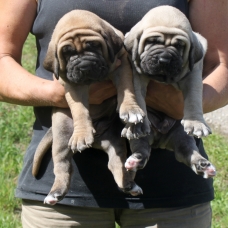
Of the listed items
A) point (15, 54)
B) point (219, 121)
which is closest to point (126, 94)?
point (15, 54)

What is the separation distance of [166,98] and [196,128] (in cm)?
23

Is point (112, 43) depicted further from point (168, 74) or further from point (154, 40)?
point (168, 74)

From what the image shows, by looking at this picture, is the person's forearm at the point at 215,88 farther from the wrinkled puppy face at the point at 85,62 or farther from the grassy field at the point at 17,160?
the grassy field at the point at 17,160

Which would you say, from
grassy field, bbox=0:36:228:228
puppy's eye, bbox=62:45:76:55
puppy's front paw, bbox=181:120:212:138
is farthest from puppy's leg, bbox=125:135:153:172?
grassy field, bbox=0:36:228:228

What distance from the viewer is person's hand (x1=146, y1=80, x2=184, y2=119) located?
305 cm

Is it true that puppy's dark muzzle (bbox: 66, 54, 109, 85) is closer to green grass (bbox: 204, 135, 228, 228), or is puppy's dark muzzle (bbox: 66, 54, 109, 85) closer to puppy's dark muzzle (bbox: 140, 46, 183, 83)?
puppy's dark muzzle (bbox: 140, 46, 183, 83)

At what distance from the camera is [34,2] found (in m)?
3.26

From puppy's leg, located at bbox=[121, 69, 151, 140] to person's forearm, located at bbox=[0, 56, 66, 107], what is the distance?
1.29ft

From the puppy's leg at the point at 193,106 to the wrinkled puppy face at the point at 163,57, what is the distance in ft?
0.28

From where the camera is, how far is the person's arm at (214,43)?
321cm

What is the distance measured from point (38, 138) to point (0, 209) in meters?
1.86

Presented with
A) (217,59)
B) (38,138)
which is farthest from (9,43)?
(217,59)

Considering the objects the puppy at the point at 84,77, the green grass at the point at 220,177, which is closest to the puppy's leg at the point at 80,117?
the puppy at the point at 84,77

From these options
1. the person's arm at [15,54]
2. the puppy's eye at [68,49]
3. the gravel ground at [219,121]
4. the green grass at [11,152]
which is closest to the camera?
the puppy's eye at [68,49]
